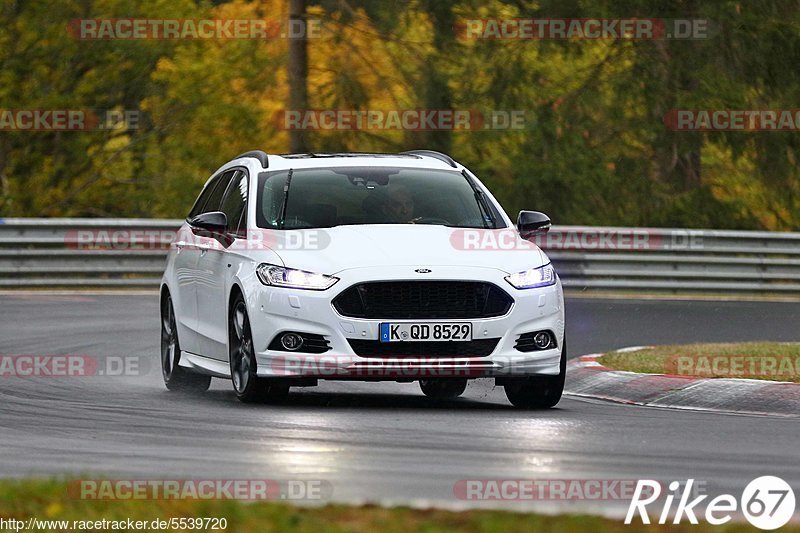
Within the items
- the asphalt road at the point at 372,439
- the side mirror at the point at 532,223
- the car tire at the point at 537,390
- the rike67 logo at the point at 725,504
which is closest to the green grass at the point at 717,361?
the asphalt road at the point at 372,439

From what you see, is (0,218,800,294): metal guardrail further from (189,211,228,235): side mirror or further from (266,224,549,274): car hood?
(266,224,549,274): car hood

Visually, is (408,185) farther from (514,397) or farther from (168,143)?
(168,143)

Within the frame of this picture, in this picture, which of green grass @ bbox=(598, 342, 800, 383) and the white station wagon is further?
green grass @ bbox=(598, 342, 800, 383)

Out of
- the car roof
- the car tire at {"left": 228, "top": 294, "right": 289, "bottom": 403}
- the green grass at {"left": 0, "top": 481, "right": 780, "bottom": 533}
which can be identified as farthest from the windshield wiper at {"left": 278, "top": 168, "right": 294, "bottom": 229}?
the green grass at {"left": 0, "top": 481, "right": 780, "bottom": 533}

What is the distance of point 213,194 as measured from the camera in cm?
1486

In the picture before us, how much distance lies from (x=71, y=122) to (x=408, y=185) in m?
26.2

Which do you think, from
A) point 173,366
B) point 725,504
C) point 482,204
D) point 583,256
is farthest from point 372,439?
point 583,256

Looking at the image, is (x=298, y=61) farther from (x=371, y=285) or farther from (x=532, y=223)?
(x=371, y=285)

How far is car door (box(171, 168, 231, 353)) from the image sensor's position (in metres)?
14.1

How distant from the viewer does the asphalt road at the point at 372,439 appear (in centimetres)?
902

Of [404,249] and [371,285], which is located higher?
[404,249]

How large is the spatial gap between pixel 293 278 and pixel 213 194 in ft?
9.47

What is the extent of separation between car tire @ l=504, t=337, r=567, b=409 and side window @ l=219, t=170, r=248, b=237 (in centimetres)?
227

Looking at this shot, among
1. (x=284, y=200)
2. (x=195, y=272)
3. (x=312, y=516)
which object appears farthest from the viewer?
(x=195, y=272)
